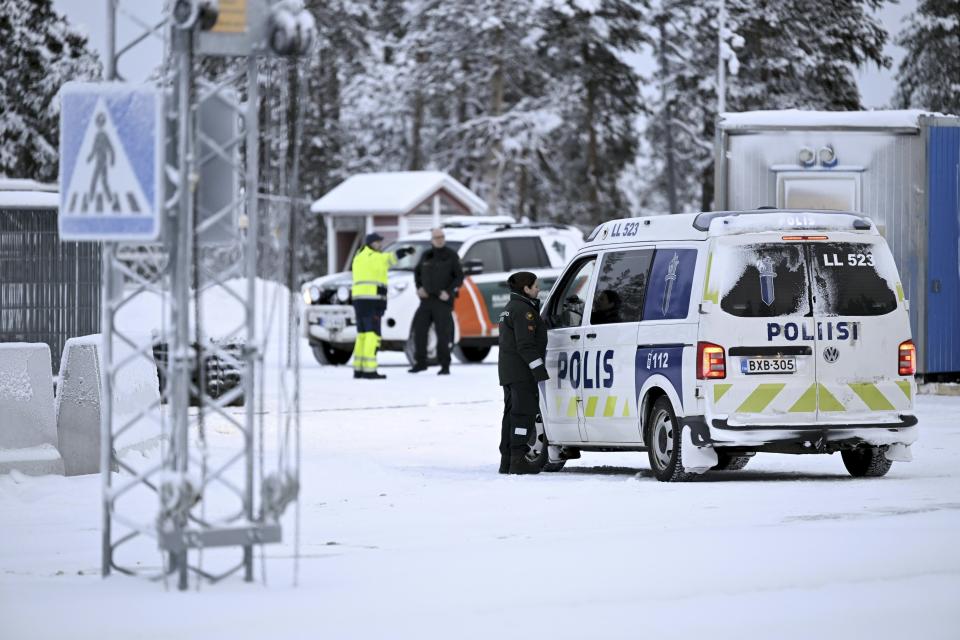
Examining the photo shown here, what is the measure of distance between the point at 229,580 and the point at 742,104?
181 feet

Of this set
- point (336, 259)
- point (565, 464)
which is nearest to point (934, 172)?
point (565, 464)

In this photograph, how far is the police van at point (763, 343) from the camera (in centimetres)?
1275

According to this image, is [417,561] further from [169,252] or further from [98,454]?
[98,454]

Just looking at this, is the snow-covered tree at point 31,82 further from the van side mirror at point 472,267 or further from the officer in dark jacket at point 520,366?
the officer in dark jacket at point 520,366

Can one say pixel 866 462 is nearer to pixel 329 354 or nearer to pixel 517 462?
pixel 517 462

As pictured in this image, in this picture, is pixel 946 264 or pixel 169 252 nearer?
pixel 169 252

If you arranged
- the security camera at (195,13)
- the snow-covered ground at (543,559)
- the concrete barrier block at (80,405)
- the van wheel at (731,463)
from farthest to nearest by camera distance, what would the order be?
the van wheel at (731,463)
the concrete barrier block at (80,405)
the security camera at (195,13)
the snow-covered ground at (543,559)

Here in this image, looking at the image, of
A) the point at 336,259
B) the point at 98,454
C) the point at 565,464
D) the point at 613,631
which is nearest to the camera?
the point at 613,631

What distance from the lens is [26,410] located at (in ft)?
43.8

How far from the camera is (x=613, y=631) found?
754cm

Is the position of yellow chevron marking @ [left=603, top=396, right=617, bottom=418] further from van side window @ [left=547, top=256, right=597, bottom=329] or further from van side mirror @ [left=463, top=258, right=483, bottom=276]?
van side mirror @ [left=463, top=258, right=483, bottom=276]

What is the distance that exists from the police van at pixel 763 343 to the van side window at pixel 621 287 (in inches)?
0.7

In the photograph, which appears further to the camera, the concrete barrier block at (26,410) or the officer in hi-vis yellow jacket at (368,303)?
the officer in hi-vis yellow jacket at (368,303)

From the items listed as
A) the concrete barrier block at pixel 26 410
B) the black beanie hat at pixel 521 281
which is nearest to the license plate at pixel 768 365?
the black beanie hat at pixel 521 281
